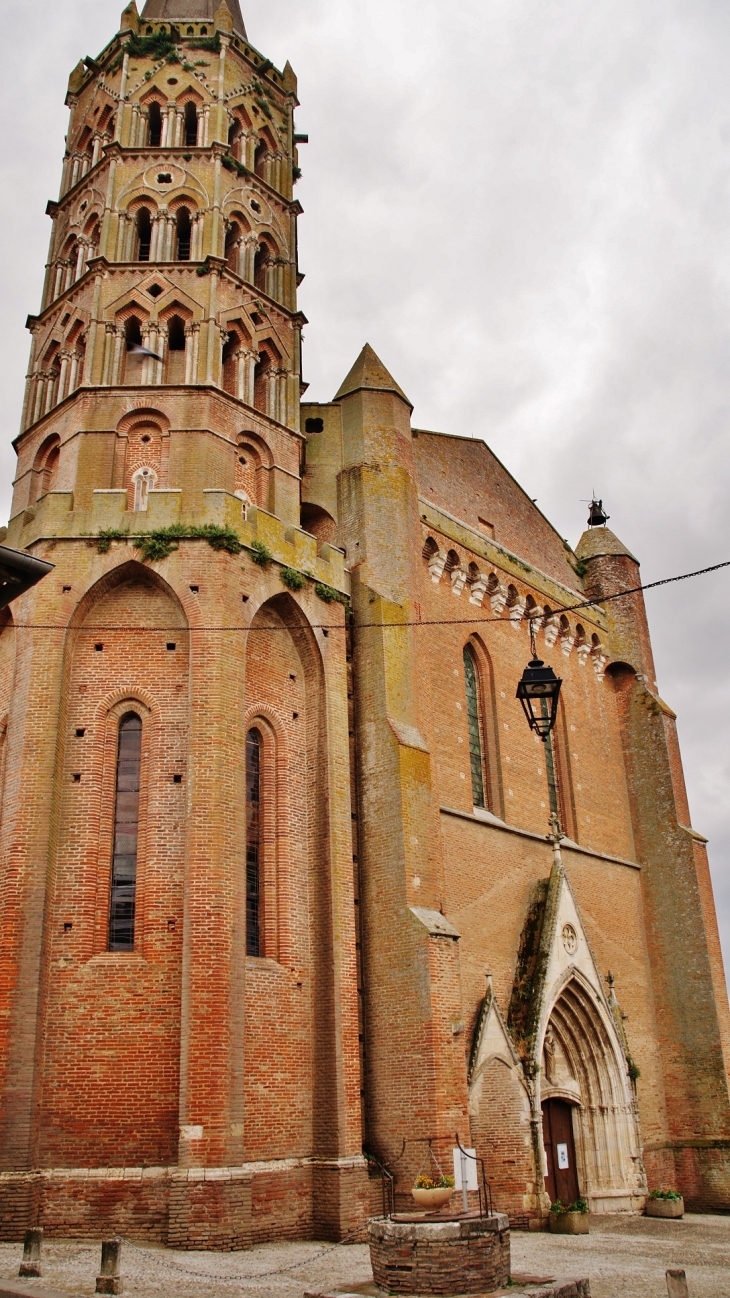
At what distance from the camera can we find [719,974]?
24.7 m

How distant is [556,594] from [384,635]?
27.8 feet

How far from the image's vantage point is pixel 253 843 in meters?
17.8

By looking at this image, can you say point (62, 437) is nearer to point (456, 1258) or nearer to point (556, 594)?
point (556, 594)

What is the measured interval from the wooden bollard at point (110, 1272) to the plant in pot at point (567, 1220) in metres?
9.26

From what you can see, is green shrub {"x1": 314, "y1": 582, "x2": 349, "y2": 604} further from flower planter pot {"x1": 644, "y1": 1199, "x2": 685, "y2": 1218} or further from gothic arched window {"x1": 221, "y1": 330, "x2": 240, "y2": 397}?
flower planter pot {"x1": 644, "y1": 1199, "x2": 685, "y2": 1218}

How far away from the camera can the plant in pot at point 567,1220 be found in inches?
700

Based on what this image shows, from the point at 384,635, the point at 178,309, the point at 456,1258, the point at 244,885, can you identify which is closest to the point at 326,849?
the point at 244,885

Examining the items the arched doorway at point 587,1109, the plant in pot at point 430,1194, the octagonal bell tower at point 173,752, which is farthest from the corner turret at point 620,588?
the plant in pot at point 430,1194

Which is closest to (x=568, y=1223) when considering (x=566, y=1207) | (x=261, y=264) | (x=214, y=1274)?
(x=566, y=1207)

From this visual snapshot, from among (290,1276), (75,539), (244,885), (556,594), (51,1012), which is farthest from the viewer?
(556,594)

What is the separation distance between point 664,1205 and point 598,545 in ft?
53.6

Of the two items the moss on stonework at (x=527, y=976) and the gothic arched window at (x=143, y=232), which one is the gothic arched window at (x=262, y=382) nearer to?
the gothic arched window at (x=143, y=232)

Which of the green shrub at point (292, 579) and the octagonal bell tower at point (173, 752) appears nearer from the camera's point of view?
the octagonal bell tower at point (173, 752)

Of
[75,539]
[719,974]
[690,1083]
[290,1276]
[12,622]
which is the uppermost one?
[75,539]
